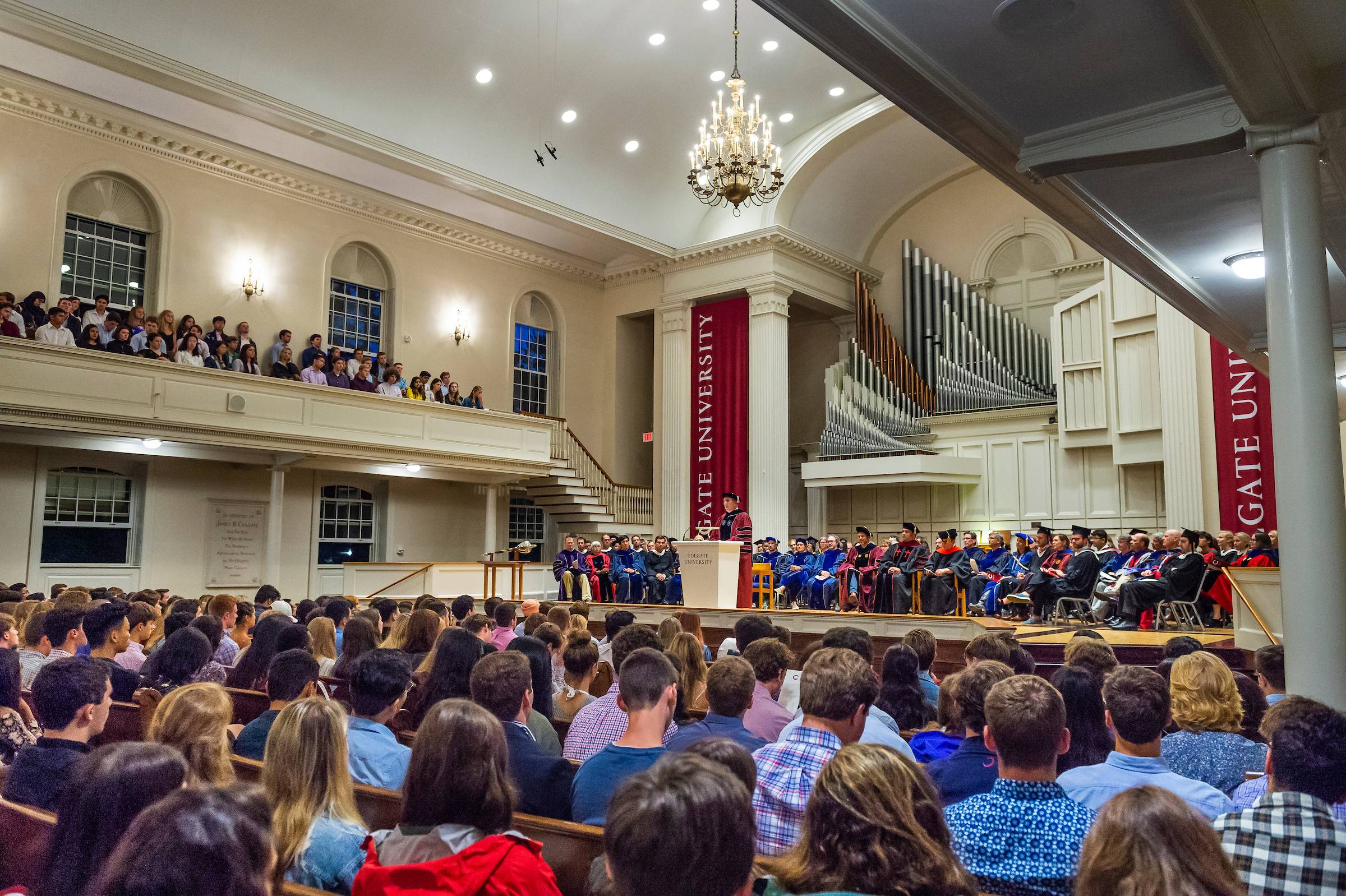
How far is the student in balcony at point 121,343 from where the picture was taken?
37.7 ft

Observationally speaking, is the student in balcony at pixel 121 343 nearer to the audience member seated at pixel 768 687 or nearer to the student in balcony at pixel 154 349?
the student in balcony at pixel 154 349

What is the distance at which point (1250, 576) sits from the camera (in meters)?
6.74

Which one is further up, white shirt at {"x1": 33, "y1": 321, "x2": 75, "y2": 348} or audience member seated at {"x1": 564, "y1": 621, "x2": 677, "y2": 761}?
white shirt at {"x1": 33, "y1": 321, "x2": 75, "y2": 348}

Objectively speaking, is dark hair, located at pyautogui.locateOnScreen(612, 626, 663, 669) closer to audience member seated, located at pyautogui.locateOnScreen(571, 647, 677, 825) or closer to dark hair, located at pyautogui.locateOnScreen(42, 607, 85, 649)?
audience member seated, located at pyautogui.locateOnScreen(571, 647, 677, 825)

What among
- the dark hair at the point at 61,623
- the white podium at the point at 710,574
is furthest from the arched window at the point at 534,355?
the dark hair at the point at 61,623

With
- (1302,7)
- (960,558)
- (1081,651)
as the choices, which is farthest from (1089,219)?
(960,558)

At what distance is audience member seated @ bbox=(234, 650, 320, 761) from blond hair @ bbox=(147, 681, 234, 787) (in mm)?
743

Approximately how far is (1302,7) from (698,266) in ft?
45.7

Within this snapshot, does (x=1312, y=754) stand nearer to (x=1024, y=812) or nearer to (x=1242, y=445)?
(x=1024, y=812)

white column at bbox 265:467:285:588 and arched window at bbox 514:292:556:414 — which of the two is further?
arched window at bbox 514:292:556:414

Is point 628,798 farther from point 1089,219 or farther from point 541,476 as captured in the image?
point 541,476

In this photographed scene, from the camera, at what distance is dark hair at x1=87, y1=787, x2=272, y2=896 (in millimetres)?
1094

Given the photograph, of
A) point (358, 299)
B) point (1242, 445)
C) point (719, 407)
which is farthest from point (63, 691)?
point (719, 407)

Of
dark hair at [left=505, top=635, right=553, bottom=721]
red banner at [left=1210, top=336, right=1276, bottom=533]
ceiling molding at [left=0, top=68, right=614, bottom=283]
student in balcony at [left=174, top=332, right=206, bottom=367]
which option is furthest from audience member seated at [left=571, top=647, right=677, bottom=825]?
ceiling molding at [left=0, top=68, right=614, bottom=283]
